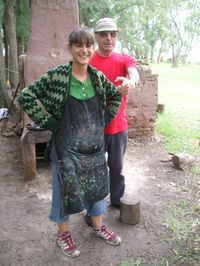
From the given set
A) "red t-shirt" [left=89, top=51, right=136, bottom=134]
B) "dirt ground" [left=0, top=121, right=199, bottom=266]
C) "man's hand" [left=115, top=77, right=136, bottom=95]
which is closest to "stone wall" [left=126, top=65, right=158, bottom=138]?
"dirt ground" [left=0, top=121, right=199, bottom=266]

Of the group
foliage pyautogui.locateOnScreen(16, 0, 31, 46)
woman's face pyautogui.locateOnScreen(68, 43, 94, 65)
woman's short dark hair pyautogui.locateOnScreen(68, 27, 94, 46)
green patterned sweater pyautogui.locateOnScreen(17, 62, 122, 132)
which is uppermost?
foliage pyautogui.locateOnScreen(16, 0, 31, 46)

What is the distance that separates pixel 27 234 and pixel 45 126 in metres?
1.27

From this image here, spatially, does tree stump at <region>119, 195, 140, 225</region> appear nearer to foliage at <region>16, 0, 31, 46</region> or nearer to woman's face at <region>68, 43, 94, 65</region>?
woman's face at <region>68, 43, 94, 65</region>

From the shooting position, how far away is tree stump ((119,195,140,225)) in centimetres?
304

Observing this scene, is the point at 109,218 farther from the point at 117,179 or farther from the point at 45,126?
the point at 45,126

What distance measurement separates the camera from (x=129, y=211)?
120 inches

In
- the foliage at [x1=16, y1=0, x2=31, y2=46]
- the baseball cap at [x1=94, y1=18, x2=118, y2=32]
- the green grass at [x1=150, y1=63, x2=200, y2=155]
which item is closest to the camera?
the baseball cap at [x1=94, y1=18, x2=118, y2=32]

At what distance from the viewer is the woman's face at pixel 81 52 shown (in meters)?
2.19

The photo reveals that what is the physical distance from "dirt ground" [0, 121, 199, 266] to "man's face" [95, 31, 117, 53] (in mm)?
1695

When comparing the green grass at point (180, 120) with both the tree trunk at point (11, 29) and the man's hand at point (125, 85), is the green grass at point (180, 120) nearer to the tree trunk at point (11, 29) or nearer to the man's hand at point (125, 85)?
the man's hand at point (125, 85)

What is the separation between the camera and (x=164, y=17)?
25.1 m

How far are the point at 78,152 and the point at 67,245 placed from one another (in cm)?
88

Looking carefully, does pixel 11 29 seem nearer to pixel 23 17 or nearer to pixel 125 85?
pixel 23 17

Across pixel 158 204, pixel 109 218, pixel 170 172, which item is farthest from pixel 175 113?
pixel 109 218
